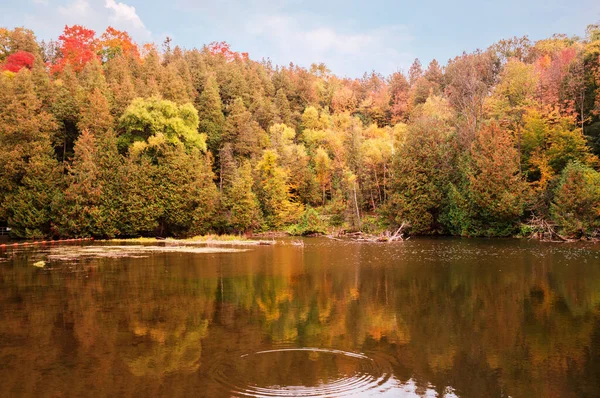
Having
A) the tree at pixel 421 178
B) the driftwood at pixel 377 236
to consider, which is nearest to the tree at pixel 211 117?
the driftwood at pixel 377 236

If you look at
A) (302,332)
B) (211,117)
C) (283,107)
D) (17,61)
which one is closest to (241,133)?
(211,117)

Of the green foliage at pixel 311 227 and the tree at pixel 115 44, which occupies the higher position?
the tree at pixel 115 44

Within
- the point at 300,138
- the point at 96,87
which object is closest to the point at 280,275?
the point at 96,87

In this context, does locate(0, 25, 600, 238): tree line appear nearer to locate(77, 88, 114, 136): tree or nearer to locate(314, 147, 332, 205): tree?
locate(77, 88, 114, 136): tree

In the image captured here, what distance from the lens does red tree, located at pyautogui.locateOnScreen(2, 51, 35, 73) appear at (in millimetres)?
57188

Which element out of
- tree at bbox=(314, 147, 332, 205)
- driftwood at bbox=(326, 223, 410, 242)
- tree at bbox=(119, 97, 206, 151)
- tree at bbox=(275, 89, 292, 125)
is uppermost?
tree at bbox=(275, 89, 292, 125)

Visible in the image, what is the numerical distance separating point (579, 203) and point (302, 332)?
2954 centimetres

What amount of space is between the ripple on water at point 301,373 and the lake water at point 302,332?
0.10ft

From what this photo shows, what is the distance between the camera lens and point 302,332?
10.4m

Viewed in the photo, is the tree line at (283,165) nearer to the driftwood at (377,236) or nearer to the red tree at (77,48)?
the driftwood at (377,236)

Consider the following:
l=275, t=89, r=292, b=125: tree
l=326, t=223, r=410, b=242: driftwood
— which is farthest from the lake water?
l=275, t=89, r=292, b=125: tree

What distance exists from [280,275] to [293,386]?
11.7 m

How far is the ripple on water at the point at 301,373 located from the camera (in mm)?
7152

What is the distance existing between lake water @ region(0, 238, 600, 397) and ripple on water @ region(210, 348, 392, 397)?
31 mm
